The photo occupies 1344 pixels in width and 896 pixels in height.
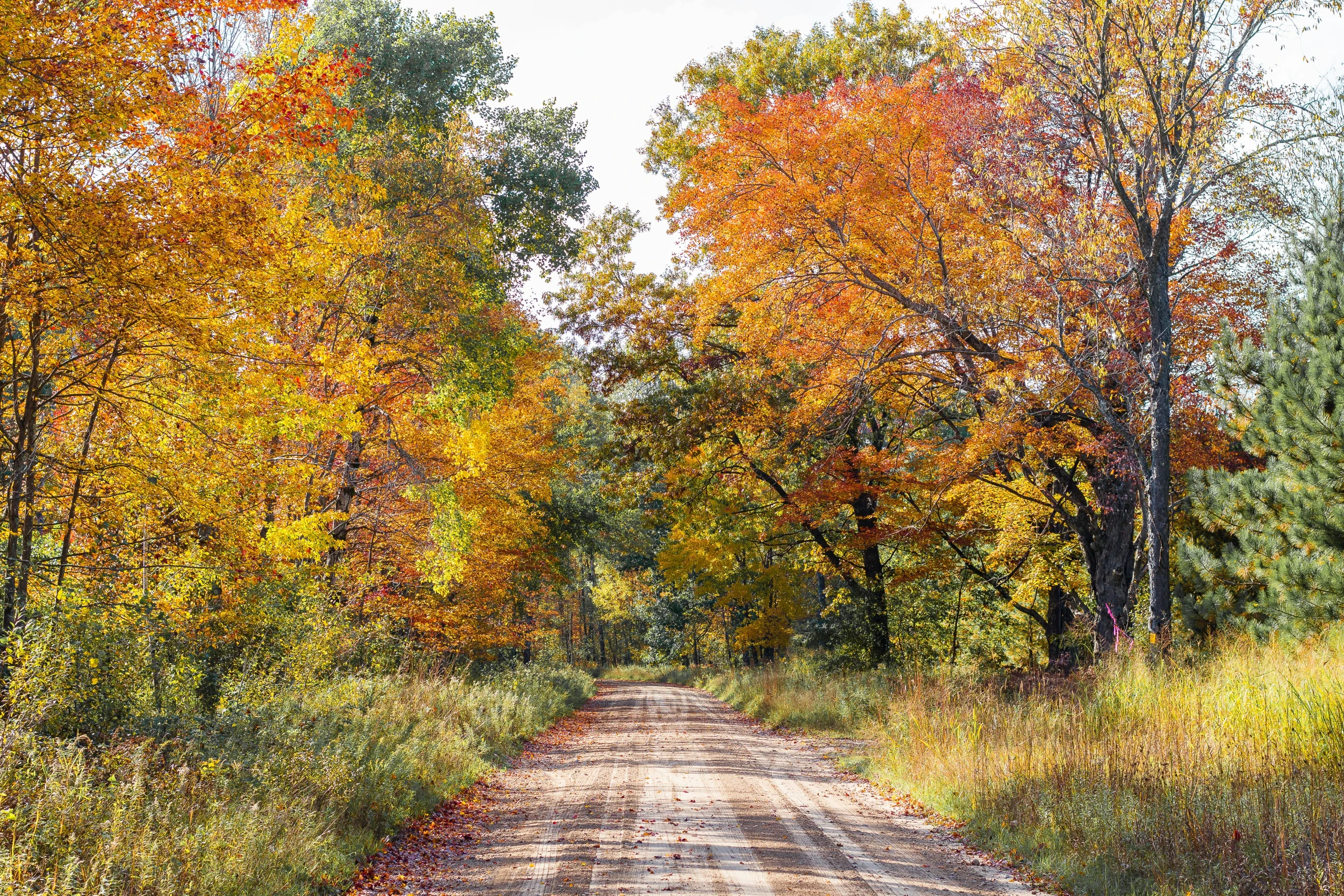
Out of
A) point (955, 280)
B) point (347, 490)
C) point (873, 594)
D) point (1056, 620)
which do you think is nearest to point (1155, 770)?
point (955, 280)

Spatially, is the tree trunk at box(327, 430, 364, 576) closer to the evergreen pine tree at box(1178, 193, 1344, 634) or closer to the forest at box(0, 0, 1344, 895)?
the forest at box(0, 0, 1344, 895)

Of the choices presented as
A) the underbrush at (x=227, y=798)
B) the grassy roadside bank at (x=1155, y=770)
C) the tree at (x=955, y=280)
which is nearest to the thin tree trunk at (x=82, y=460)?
the underbrush at (x=227, y=798)

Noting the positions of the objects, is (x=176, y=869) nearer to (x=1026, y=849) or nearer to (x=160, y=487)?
(x=160, y=487)

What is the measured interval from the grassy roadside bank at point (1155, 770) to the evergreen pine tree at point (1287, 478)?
1209mm

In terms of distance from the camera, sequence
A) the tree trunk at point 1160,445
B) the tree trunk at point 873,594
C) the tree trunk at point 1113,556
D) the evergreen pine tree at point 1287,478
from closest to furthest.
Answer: the evergreen pine tree at point 1287,478, the tree trunk at point 1160,445, the tree trunk at point 1113,556, the tree trunk at point 873,594

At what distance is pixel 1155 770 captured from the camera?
286 inches

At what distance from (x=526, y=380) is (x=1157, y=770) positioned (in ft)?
54.9

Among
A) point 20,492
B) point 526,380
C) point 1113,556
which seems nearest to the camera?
point 20,492

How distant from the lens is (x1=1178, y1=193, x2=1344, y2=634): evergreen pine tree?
426 inches

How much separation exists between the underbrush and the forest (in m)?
0.05

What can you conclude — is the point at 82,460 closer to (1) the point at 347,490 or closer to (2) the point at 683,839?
(1) the point at 347,490

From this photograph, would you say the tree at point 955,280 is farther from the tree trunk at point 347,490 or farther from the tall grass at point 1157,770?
the tree trunk at point 347,490

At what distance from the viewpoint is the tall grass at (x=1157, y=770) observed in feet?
18.4

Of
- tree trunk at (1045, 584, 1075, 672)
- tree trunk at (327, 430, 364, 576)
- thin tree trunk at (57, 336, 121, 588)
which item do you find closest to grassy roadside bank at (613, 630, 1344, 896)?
thin tree trunk at (57, 336, 121, 588)
